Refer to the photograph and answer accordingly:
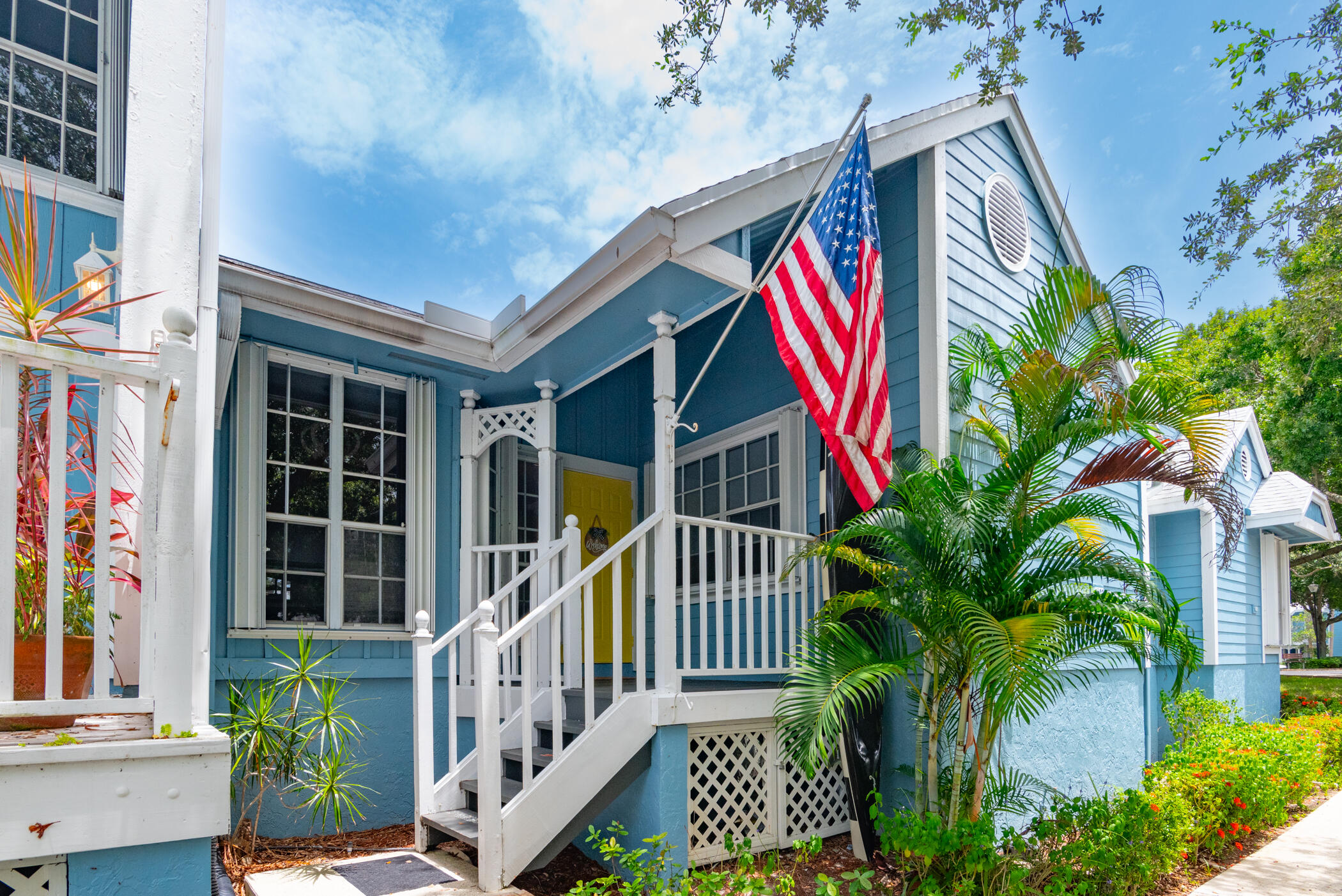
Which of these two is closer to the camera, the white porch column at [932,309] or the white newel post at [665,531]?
the white newel post at [665,531]

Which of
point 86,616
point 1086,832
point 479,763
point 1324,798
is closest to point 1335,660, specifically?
point 1324,798

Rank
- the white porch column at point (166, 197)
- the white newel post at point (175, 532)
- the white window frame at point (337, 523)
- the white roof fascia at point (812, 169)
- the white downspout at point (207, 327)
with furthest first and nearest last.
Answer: the white window frame at point (337, 523), the white roof fascia at point (812, 169), the white porch column at point (166, 197), the white downspout at point (207, 327), the white newel post at point (175, 532)

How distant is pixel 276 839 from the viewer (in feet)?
16.8

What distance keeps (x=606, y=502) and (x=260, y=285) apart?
3526 millimetres

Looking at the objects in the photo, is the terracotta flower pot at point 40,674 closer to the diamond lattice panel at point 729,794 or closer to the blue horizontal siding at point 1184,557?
the diamond lattice panel at point 729,794

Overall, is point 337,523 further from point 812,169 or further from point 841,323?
point 812,169

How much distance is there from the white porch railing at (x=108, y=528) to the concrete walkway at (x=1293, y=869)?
5.44 meters

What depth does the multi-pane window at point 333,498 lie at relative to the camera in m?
5.51

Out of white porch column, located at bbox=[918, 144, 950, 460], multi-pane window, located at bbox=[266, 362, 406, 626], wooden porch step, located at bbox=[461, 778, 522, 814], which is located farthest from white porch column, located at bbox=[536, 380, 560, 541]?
white porch column, located at bbox=[918, 144, 950, 460]

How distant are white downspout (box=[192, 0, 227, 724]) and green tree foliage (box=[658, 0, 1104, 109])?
8.62 feet

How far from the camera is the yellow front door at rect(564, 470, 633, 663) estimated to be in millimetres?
7289

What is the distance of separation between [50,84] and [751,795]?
5176 millimetres

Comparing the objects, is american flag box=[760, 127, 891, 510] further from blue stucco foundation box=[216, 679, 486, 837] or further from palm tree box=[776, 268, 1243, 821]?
blue stucco foundation box=[216, 679, 486, 837]

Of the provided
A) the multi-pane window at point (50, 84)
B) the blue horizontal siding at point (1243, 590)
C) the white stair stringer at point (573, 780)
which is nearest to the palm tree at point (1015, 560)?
the white stair stringer at point (573, 780)
